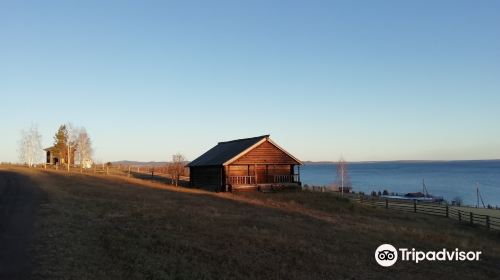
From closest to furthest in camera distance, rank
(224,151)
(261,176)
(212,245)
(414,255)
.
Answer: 1. (212,245)
2. (414,255)
3. (261,176)
4. (224,151)

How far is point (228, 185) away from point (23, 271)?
111 ft

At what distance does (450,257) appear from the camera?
18.6m

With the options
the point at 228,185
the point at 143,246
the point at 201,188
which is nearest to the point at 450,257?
the point at 143,246

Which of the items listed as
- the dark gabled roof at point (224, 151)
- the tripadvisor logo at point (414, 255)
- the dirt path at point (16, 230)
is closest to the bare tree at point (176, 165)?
the dark gabled roof at point (224, 151)

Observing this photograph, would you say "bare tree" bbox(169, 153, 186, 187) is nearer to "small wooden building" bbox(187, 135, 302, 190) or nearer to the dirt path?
"small wooden building" bbox(187, 135, 302, 190)

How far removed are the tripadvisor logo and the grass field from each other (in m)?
0.40

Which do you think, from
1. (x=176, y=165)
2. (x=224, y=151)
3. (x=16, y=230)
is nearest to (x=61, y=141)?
(x=176, y=165)

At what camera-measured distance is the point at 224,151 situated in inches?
1973

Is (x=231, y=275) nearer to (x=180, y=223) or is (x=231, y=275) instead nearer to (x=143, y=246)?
(x=143, y=246)

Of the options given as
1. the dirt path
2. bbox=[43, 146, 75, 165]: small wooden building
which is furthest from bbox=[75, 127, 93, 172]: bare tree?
the dirt path

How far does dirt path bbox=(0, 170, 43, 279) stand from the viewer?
38.7 ft

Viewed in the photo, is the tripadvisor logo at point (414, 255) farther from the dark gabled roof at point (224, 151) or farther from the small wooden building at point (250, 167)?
the dark gabled roof at point (224, 151)

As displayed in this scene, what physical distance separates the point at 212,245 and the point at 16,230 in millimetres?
7361

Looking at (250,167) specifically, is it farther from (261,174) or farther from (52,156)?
(52,156)
